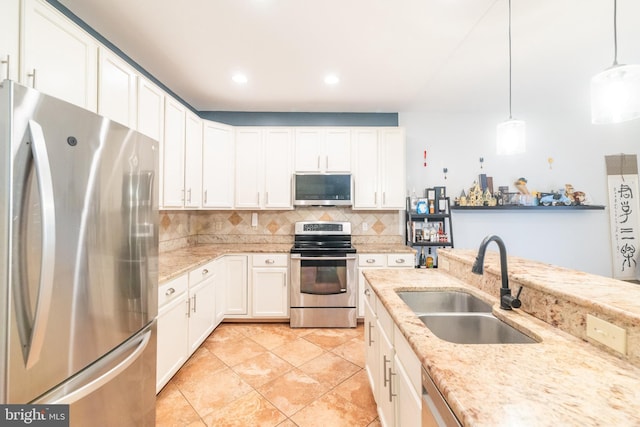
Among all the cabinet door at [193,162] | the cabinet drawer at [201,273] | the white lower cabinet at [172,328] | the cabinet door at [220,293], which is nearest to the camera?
the white lower cabinet at [172,328]

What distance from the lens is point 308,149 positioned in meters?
3.24

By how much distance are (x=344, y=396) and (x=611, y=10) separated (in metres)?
3.25

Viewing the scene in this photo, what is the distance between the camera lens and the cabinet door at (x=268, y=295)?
300 cm

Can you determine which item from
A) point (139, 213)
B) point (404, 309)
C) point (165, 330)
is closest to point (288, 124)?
point (139, 213)

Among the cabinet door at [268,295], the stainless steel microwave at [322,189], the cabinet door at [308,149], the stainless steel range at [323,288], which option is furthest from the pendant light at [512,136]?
the cabinet door at [268,295]

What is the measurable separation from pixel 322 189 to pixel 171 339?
2.13 metres

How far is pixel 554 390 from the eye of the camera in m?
0.64

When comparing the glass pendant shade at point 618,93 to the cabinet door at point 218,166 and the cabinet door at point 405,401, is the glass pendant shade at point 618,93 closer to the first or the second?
the cabinet door at point 405,401

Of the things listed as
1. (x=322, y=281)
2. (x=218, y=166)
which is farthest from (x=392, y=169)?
(x=218, y=166)

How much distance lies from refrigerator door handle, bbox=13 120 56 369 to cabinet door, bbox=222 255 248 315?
2.12 metres

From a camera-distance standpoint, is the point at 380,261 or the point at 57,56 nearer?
the point at 57,56

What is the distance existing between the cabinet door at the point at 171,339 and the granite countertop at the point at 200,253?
0.23 m

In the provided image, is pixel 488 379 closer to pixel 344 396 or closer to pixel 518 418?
pixel 518 418

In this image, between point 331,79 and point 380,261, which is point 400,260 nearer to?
point 380,261
